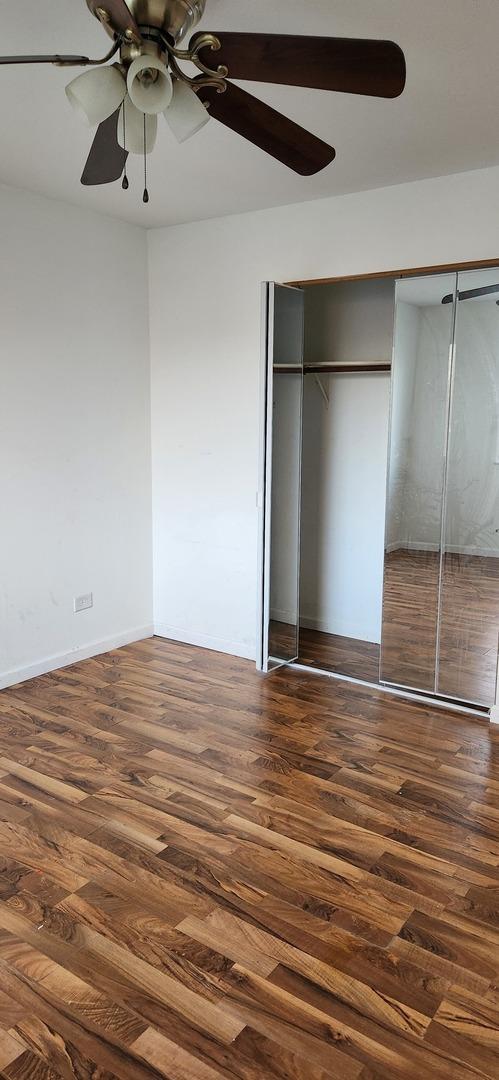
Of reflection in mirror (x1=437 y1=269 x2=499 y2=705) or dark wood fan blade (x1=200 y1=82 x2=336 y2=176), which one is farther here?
reflection in mirror (x1=437 y1=269 x2=499 y2=705)

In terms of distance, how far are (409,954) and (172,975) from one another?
2.17ft

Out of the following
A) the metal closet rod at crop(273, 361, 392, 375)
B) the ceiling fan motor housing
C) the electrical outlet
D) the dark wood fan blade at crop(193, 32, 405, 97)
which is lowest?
the electrical outlet

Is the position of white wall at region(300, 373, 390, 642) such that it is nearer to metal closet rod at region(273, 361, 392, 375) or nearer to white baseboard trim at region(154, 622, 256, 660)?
metal closet rod at region(273, 361, 392, 375)

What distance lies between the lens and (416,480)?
387 centimetres

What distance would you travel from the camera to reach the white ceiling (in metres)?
2.16

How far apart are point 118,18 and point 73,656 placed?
3.47 m

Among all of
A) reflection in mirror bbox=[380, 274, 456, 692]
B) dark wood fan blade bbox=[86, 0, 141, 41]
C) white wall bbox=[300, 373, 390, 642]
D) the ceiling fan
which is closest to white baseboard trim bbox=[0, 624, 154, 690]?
white wall bbox=[300, 373, 390, 642]

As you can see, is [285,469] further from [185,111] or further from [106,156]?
[185,111]

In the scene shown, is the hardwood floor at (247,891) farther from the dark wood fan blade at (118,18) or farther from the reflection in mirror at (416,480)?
the dark wood fan blade at (118,18)

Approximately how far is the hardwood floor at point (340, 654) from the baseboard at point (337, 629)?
0.03 meters

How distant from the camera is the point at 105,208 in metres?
4.19

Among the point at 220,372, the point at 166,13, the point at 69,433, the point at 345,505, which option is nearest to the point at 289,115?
the point at 166,13

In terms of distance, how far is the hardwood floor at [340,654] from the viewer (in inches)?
170

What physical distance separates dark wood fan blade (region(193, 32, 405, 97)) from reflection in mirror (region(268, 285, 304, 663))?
2.15m
